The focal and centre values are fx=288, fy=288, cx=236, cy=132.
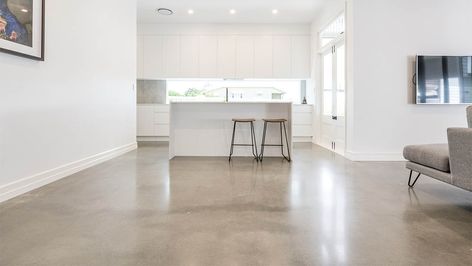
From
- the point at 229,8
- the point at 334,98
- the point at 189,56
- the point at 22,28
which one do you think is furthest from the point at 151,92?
the point at 22,28

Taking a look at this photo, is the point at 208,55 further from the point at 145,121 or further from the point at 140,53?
the point at 145,121

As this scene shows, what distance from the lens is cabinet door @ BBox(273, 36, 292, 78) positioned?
24.0ft

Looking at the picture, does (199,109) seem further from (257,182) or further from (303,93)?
(303,93)

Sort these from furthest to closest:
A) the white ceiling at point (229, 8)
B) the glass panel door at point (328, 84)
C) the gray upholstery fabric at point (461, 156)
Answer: the white ceiling at point (229, 8)
the glass panel door at point (328, 84)
the gray upholstery fabric at point (461, 156)

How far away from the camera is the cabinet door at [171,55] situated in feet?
24.0

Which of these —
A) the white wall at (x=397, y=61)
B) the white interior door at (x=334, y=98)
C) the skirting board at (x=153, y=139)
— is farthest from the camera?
the skirting board at (x=153, y=139)

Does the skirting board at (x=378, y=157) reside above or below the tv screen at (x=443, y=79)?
below

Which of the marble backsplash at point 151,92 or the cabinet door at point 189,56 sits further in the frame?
Result: the marble backsplash at point 151,92

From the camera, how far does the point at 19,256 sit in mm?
1477

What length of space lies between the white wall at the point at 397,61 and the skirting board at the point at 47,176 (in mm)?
3859

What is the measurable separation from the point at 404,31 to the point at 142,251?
4738mm

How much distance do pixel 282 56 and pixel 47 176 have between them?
5891mm

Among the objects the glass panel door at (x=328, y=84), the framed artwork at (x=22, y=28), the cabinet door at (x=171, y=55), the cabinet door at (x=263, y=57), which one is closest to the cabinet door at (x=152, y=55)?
the cabinet door at (x=171, y=55)

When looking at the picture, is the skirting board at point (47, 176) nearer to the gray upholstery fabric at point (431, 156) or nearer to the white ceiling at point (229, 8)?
the white ceiling at point (229, 8)
